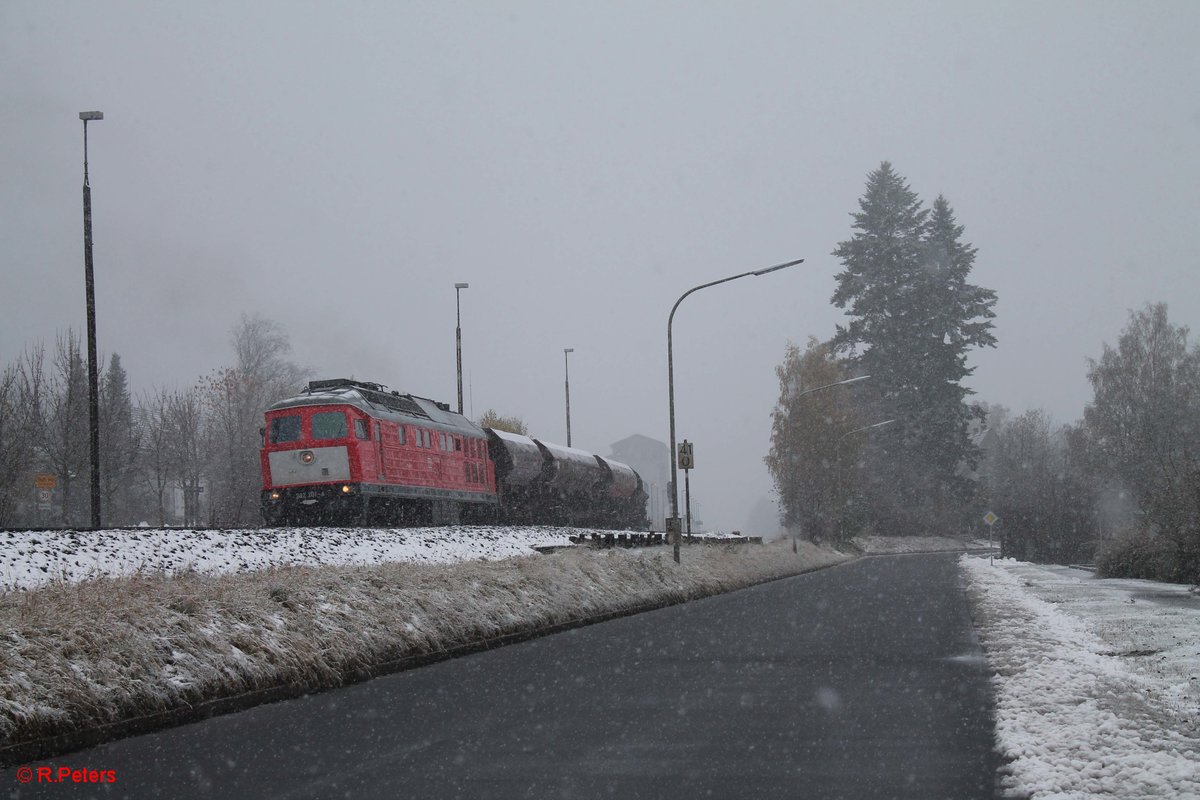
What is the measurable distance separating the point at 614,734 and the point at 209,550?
9.96 m

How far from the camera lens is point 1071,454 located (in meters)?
71.2

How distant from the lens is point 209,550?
1570cm

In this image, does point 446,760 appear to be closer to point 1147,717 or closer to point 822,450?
point 1147,717

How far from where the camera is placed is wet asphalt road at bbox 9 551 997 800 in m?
5.98

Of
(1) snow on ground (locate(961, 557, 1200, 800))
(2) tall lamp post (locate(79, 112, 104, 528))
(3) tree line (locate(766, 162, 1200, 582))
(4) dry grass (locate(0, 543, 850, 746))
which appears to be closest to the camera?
(1) snow on ground (locate(961, 557, 1200, 800))

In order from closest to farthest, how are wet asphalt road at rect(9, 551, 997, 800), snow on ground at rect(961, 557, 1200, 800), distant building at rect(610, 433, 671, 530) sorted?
snow on ground at rect(961, 557, 1200, 800) → wet asphalt road at rect(9, 551, 997, 800) → distant building at rect(610, 433, 671, 530)

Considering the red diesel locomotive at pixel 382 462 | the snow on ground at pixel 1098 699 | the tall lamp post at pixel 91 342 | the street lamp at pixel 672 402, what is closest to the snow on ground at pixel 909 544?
the red diesel locomotive at pixel 382 462

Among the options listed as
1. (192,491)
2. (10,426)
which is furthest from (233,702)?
(192,491)

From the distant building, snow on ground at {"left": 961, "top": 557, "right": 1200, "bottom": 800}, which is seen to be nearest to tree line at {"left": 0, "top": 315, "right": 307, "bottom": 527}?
snow on ground at {"left": 961, "top": 557, "right": 1200, "bottom": 800}

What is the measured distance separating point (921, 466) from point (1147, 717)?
6525cm

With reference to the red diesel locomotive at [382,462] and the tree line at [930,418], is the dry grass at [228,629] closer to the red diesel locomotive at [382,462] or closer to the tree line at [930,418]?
the red diesel locomotive at [382,462]

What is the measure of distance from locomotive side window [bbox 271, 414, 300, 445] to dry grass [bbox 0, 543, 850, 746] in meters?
10.3

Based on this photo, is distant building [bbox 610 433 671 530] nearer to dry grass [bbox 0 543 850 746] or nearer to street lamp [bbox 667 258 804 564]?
street lamp [bbox 667 258 804 564]

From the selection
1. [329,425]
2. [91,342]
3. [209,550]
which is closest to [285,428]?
[329,425]
